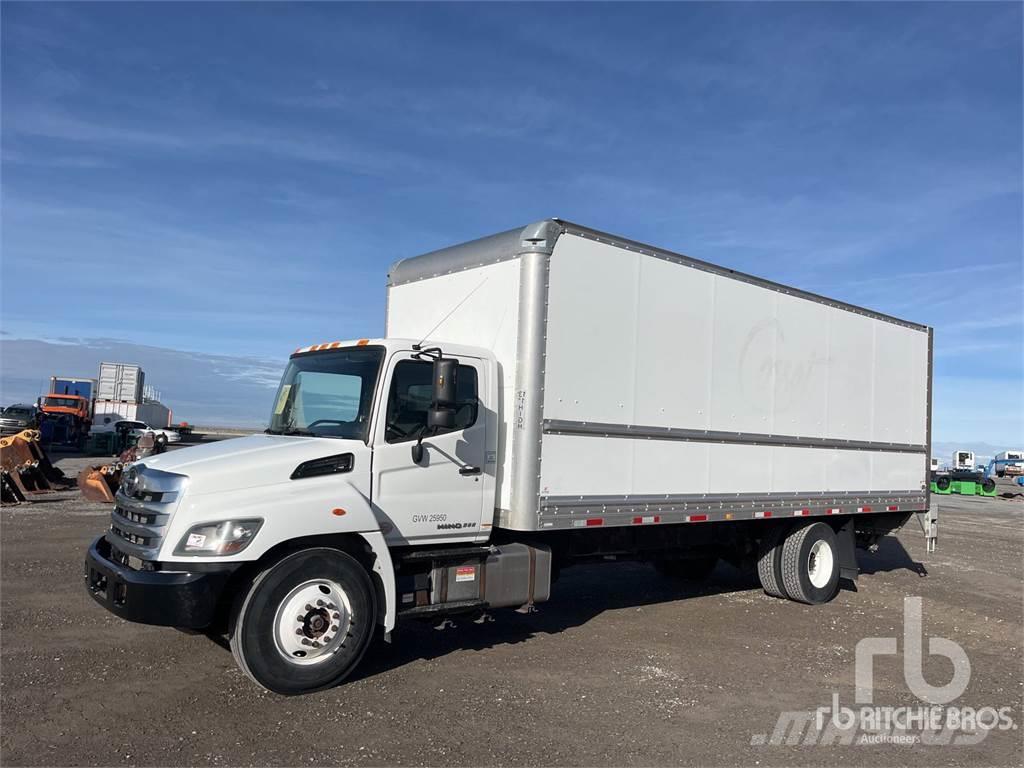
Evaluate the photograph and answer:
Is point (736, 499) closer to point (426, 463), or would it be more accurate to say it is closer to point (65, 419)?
point (426, 463)

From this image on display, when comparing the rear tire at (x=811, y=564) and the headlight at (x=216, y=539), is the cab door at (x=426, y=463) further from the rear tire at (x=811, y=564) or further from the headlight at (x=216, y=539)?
the rear tire at (x=811, y=564)

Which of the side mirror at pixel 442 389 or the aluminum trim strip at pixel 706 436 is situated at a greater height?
the side mirror at pixel 442 389

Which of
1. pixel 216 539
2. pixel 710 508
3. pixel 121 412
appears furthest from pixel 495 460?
pixel 121 412

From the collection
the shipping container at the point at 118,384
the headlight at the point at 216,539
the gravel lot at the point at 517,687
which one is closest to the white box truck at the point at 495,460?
the headlight at the point at 216,539

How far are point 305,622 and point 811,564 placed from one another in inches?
269

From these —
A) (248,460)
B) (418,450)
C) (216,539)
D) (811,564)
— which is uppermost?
(418,450)

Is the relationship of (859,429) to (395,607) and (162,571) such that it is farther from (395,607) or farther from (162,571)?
(162,571)

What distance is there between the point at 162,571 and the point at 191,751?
1178 millimetres

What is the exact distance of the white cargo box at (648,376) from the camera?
668 centimetres

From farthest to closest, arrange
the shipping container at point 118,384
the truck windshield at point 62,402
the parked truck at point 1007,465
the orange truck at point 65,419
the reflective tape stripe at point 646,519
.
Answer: the parked truck at point 1007,465
the shipping container at point 118,384
the truck windshield at point 62,402
the orange truck at point 65,419
the reflective tape stripe at point 646,519

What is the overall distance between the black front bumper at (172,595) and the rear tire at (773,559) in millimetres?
6643

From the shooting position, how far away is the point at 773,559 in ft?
31.9

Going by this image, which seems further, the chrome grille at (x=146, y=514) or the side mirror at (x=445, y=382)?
the side mirror at (x=445, y=382)

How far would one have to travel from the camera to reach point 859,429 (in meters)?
10.1
